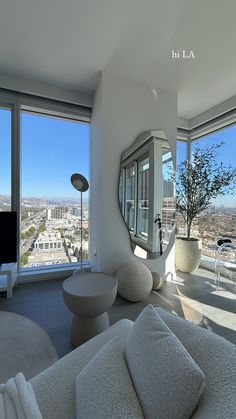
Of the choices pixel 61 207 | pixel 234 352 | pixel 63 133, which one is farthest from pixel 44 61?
pixel 234 352

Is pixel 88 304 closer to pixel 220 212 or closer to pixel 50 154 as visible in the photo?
pixel 50 154

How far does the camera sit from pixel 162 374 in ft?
2.02

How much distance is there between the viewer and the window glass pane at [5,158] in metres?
2.88

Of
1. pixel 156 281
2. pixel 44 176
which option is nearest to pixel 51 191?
pixel 44 176

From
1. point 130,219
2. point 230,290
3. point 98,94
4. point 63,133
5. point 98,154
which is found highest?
point 98,94

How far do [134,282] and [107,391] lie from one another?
1.81m

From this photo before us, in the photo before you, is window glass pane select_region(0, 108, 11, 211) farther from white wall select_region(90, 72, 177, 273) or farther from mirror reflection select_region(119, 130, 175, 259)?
mirror reflection select_region(119, 130, 175, 259)

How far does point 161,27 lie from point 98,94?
1126mm

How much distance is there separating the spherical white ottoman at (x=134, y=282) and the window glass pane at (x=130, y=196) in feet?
1.90

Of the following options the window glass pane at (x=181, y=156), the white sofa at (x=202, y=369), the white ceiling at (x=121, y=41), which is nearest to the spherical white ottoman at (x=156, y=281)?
the window glass pane at (x=181, y=156)

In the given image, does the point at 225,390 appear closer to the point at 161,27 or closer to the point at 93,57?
the point at 161,27

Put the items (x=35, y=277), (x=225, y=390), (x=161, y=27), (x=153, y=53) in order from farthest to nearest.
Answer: (x=35, y=277) < (x=153, y=53) < (x=161, y=27) < (x=225, y=390)

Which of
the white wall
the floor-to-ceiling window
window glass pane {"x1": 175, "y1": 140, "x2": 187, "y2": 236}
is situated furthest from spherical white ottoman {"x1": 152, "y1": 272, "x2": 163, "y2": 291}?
window glass pane {"x1": 175, "y1": 140, "x2": 187, "y2": 236}

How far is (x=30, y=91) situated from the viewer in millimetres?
2873
